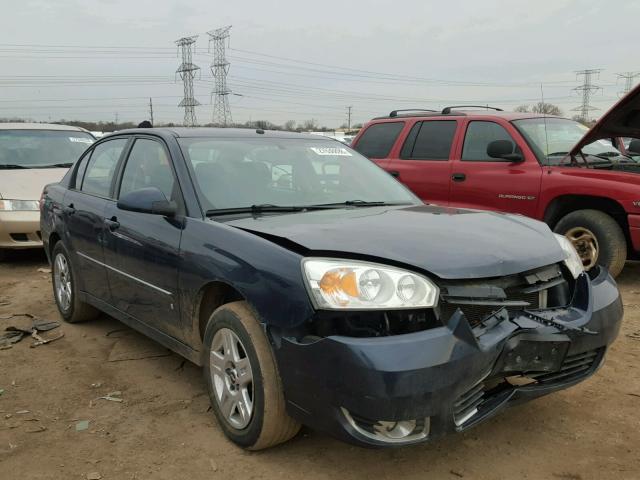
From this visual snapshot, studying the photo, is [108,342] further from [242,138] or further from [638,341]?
[638,341]

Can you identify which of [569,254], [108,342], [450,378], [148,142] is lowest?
[108,342]

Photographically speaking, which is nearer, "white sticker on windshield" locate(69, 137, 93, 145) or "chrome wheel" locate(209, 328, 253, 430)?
"chrome wheel" locate(209, 328, 253, 430)

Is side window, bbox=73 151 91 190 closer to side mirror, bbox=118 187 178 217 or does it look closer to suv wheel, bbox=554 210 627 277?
side mirror, bbox=118 187 178 217

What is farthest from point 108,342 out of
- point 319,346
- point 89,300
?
point 319,346

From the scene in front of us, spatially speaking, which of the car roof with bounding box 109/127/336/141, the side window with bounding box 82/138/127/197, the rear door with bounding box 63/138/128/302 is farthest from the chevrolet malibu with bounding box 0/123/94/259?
the car roof with bounding box 109/127/336/141

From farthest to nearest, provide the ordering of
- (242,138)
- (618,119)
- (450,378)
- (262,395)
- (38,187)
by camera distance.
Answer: (38,187) → (618,119) → (242,138) → (262,395) → (450,378)

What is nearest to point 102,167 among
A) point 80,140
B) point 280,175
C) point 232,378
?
point 280,175

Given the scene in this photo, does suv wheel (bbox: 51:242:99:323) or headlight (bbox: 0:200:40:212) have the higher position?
headlight (bbox: 0:200:40:212)

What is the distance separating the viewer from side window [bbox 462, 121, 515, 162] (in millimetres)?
6316

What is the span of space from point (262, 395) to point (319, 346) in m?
0.45

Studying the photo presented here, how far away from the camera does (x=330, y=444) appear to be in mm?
2857

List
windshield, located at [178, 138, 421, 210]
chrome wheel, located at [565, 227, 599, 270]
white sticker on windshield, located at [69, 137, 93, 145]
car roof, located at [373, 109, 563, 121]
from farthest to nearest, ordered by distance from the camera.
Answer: white sticker on windshield, located at [69, 137, 93, 145] → car roof, located at [373, 109, 563, 121] → chrome wheel, located at [565, 227, 599, 270] → windshield, located at [178, 138, 421, 210]

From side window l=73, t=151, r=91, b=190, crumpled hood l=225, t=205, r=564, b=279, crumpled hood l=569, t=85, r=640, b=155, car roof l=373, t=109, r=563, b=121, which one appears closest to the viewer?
crumpled hood l=225, t=205, r=564, b=279

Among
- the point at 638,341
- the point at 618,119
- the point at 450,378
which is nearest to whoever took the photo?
the point at 450,378
